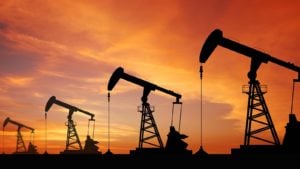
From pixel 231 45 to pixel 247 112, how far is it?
526cm

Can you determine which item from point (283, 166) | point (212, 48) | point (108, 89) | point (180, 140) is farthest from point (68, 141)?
point (283, 166)

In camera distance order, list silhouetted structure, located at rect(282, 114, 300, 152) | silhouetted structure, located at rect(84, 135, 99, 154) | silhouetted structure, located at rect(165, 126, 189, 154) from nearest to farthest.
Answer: silhouetted structure, located at rect(282, 114, 300, 152) → silhouetted structure, located at rect(165, 126, 189, 154) → silhouetted structure, located at rect(84, 135, 99, 154)

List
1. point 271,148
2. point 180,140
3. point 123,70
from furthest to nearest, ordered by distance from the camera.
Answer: point 123,70 < point 180,140 < point 271,148

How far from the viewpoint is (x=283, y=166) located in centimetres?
2484

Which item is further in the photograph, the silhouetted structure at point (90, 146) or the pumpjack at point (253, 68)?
the silhouetted structure at point (90, 146)

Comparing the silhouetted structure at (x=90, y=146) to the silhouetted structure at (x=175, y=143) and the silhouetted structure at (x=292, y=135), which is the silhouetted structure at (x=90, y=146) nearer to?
the silhouetted structure at (x=175, y=143)

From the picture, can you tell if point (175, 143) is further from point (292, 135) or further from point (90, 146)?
point (90, 146)

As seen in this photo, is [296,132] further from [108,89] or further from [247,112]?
[108,89]

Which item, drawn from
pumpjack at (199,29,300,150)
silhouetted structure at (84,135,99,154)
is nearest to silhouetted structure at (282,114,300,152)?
A: pumpjack at (199,29,300,150)

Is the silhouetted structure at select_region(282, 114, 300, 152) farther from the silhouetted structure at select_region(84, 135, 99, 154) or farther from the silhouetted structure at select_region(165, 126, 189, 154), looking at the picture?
the silhouetted structure at select_region(84, 135, 99, 154)

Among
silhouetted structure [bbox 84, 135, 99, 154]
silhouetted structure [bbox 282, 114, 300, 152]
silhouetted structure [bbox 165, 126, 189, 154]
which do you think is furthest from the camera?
silhouetted structure [bbox 84, 135, 99, 154]

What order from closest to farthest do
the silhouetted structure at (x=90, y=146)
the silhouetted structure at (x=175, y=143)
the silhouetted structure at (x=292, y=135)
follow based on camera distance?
the silhouetted structure at (x=292, y=135), the silhouetted structure at (x=175, y=143), the silhouetted structure at (x=90, y=146)

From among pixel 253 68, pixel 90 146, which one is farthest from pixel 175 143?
pixel 90 146

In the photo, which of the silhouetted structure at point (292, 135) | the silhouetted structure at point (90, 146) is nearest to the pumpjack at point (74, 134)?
the silhouetted structure at point (90, 146)
